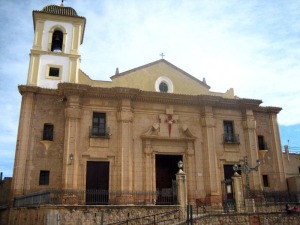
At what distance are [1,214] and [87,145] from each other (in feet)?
24.2

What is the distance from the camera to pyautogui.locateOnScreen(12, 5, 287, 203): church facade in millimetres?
20125

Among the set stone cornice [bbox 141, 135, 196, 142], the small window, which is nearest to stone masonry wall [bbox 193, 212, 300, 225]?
stone cornice [bbox 141, 135, 196, 142]

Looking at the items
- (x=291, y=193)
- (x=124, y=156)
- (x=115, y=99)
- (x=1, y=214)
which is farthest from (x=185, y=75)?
(x=1, y=214)

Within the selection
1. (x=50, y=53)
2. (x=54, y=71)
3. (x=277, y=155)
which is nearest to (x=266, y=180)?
(x=277, y=155)

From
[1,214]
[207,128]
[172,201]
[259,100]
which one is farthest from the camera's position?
[259,100]

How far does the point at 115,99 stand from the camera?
21938mm

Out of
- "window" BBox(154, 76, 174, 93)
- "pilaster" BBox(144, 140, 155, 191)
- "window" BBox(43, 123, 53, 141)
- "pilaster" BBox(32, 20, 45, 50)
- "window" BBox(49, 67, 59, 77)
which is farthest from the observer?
"window" BBox(154, 76, 174, 93)

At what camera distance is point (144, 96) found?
22.3 metres

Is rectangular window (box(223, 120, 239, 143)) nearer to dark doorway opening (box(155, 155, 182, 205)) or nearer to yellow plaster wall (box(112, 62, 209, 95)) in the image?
yellow plaster wall (box(112, 62, 209, 95))

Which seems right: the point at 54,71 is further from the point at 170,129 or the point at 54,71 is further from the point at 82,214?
the point at 82,214

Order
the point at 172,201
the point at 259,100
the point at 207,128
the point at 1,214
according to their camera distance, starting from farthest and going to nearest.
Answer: the point at 259,100 → the point at 207,128 → the point at 1,214 → the point at 172,201

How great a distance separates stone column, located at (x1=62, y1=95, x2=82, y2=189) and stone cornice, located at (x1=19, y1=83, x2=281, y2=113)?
70 centimetres

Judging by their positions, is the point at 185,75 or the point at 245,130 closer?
the point at 245,130

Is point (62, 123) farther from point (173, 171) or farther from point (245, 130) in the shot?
point (245, 130)
